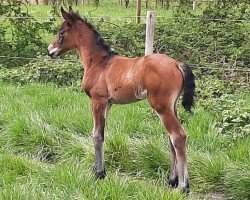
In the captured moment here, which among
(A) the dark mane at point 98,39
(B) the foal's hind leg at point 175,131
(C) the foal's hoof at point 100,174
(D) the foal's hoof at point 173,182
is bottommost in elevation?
(D) the foal's hoof at point 173,182

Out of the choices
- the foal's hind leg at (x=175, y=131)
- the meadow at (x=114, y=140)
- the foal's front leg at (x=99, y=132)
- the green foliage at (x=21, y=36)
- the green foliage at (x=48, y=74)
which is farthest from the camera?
the green foliage at (x=21, y=36)

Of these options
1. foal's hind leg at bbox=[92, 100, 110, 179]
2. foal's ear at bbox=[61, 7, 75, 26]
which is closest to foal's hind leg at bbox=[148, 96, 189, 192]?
foal's hind leg at bbox=[92, 100, 110, 179]

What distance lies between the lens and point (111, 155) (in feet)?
18.7

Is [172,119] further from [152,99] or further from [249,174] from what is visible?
[249,174]

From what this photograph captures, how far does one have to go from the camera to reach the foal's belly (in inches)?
192

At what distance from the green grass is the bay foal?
1.16 ft

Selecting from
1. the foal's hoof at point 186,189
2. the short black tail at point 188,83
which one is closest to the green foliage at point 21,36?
the short black tail at point 188,83

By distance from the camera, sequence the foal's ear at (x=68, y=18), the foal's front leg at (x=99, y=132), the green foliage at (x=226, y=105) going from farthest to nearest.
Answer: the green foliage at (x=226, y=105) < the foal's ear at (x=68, y=18) < the foal's front leg at (x=99, y=132)

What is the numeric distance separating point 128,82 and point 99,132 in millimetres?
653

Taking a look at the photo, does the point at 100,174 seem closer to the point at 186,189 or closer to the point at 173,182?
the point at 173,182

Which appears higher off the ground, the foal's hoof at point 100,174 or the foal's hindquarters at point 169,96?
the foal's hindquarters at point 169,96

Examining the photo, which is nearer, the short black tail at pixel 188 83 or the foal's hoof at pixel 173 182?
the short black tail at pixel 188 83

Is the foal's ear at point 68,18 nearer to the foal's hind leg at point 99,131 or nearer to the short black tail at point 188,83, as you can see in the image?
the foal's hind leg at point 99,131

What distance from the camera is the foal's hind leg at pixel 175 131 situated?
4645 millimetres
